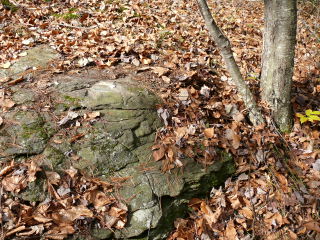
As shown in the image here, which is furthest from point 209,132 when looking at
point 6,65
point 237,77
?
point 6,65

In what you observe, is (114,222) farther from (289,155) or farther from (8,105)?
(289,155)

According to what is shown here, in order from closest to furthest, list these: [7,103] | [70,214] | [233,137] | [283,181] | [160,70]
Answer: [70,214] < [7,103] < [283,181] < [233,137] < [160,70]

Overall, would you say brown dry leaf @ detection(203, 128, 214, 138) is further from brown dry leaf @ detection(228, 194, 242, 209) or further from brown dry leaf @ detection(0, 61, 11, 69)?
brown dry leaf @ detection(0, 61, 11, 69)

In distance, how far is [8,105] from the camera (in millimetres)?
3307

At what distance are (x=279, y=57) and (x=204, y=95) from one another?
1.12 m

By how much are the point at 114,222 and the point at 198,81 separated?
237 cm

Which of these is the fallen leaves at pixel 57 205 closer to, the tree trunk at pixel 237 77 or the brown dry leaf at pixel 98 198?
the brown dry leaf at pixel 98 198

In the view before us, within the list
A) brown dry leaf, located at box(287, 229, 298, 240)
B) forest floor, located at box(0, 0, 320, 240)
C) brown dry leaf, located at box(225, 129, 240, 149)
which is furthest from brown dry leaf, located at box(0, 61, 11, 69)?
brown dry leaf, located at box(287, 229, 298, 240)

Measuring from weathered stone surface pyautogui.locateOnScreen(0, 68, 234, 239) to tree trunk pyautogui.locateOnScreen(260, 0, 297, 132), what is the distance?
3.90 ft

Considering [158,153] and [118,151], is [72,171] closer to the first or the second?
[118,151]

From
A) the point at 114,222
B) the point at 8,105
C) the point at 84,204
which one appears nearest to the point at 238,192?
the point at 114,222

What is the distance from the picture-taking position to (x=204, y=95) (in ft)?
13.3

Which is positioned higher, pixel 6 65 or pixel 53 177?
pixel 6 65

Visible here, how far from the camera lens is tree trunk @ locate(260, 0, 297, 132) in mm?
3559
